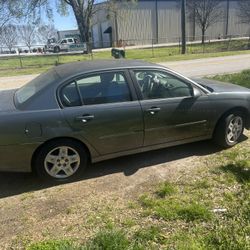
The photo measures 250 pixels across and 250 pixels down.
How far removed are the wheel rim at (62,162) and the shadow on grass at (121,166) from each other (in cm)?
15

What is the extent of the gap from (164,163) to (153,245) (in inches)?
70.5

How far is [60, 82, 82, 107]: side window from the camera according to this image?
382 cm

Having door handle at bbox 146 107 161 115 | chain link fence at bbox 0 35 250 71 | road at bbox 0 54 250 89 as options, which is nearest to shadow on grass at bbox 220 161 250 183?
door handle at bbox 146 107 161 115

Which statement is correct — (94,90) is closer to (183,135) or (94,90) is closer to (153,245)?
(183,135)

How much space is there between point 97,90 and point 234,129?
2262mm

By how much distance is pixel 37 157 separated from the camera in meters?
3.79

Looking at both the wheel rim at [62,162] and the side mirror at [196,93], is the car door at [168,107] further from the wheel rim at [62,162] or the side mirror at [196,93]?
the wheel rim at [62,162]

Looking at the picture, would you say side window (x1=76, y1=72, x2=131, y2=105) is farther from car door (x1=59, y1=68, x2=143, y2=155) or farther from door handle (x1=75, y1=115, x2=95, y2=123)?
door handle (x1=75, y1=115, x2=95, y2=123)

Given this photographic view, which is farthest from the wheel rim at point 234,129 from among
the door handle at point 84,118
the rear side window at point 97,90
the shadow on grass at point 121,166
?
the door handle at point 84,118

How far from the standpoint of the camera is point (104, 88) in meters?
4.05

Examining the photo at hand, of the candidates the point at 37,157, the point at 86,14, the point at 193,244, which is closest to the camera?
the point at 193,244

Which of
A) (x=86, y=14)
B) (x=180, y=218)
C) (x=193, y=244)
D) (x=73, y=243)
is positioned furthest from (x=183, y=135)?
(x=86, y=14)

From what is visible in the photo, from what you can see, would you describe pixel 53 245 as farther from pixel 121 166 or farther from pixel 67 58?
pixel 67 58

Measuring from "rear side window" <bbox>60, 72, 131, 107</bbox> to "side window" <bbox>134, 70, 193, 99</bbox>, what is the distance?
0.26 m
